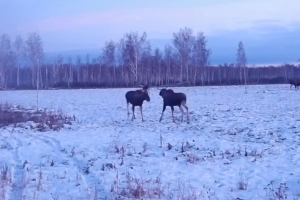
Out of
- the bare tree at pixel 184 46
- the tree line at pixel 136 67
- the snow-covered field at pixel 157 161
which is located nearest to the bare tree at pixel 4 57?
the tree line at pixel 136 67

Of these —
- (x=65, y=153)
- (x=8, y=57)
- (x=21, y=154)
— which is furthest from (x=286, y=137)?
(x=8, y=57)

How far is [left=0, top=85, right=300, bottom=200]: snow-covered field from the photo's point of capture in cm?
888

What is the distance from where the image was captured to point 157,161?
11.7 m

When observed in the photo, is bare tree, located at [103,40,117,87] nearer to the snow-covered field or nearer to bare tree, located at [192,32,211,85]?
bare tree, located at [192,32,211,85]

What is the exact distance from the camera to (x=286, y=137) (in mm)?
14648

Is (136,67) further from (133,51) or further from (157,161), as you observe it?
(157,161)

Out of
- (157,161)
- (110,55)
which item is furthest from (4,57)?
(157,161)

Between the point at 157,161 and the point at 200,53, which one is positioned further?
the point at 200,53

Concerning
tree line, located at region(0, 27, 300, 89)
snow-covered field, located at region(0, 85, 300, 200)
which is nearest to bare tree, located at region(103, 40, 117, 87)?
tree line, located at region(0, 27, 300, 89)

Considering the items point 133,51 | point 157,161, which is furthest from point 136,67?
point 157,161

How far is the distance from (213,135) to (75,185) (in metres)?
7.97

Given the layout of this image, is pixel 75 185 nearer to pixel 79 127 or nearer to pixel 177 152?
pixel 177 152

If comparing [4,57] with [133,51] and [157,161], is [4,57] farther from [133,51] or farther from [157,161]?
[157,161]

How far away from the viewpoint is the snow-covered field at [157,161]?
29.1 ft
